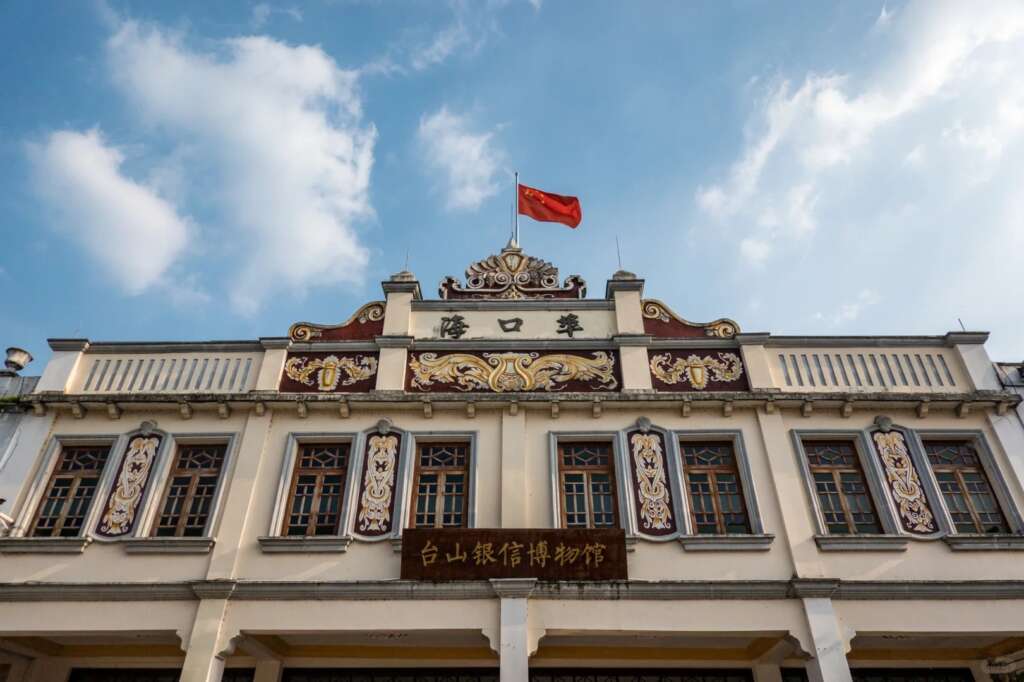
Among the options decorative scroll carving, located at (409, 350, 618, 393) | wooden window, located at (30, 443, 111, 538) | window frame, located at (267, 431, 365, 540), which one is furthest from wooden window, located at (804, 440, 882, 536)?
wooden window, located at (30, 443, 111, 538)

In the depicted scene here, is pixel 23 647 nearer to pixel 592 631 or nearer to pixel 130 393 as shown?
pixel 130 393

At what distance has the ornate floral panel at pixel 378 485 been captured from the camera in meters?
10.1

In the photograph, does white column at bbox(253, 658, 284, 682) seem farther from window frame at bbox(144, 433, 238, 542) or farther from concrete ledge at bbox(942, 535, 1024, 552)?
concrete ledge at bbox(942, 535, 1024, 552)

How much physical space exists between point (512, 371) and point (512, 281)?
228 centimetres

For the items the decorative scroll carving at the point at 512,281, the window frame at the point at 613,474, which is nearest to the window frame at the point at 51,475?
the decorative scroll carving at the point at 512,281

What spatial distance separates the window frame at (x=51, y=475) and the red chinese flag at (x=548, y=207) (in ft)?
28.1

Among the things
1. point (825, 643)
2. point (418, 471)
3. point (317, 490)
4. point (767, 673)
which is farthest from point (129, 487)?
point (825, 643)

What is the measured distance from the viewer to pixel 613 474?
422 inches

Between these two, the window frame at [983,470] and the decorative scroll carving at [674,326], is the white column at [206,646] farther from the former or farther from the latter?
the window frame at [983,470]

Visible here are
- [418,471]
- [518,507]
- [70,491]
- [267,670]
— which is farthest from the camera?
[418,471]

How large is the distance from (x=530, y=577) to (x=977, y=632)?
237 inches

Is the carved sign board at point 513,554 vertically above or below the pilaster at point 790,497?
below

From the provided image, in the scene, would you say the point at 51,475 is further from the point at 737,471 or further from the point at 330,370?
the point at 737,471

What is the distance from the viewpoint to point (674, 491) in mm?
10367
